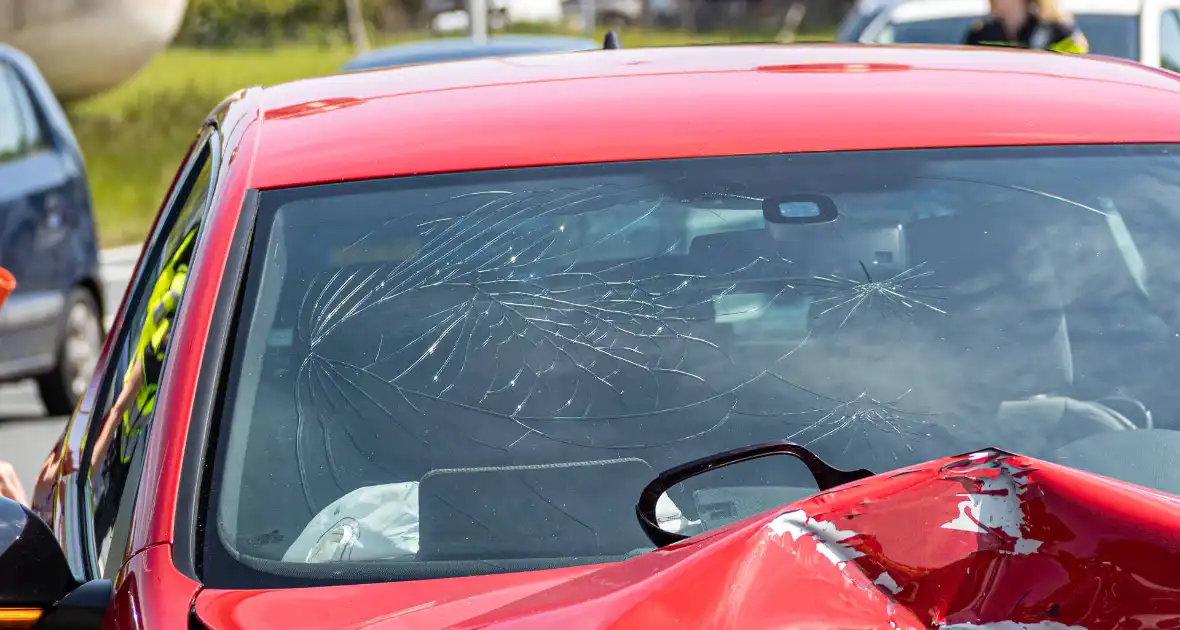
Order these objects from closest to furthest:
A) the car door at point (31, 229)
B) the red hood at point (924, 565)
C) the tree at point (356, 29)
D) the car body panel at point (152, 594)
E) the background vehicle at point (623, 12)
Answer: the red hood at point (924, 565) → the car body panel at point (152, 594) → the car door at point (31, 229) → the tree at point (356, 29) → the background vehicle at point (623, 12)

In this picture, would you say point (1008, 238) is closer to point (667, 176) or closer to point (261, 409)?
point (667, 176)

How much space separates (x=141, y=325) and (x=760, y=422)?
43.9 inches

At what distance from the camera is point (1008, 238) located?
2682 mm

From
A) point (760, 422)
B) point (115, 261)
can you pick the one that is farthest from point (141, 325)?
point (115, 261)

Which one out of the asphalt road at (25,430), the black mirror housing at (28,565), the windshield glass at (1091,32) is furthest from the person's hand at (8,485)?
the windshield glass at (1091,32)

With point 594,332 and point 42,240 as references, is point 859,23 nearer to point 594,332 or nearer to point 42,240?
point 42,240

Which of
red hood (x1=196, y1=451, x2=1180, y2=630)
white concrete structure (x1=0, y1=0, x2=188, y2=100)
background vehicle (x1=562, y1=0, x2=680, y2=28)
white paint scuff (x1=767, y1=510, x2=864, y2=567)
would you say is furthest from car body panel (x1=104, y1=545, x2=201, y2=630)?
background vehicle (x1=562, y1=0, x2=680, y2=28)

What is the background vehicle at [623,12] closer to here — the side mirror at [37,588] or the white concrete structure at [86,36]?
the white concrete structure at [86,36]

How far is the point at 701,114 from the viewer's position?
2.76 meters

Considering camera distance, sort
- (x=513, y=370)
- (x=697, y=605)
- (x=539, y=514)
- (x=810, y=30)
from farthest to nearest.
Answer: (x=810, y=30), (x=513, y=370), (x=539, y=514), (x=697, y=605)

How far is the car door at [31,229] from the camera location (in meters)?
8.47

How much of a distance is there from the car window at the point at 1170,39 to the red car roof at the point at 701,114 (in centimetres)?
681

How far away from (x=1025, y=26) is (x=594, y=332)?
246 inches

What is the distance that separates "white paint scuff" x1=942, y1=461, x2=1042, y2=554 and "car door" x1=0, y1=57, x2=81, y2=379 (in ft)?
23.0
